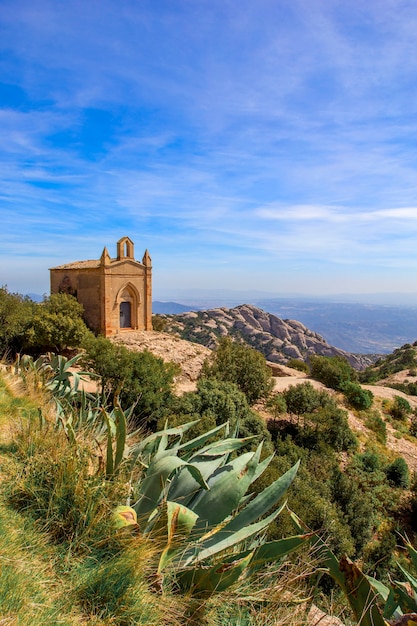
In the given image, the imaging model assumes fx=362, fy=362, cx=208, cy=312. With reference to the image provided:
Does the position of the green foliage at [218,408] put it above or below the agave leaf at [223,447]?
below

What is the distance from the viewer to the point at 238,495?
245 cm

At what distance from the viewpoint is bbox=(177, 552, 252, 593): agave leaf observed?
2.13 metres

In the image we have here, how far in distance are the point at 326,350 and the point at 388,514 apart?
6478 cm

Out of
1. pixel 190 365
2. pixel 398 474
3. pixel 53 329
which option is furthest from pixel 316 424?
pixel 53 329

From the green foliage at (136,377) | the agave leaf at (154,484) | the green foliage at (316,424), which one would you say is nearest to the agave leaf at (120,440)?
the agave leaf at (154,484)

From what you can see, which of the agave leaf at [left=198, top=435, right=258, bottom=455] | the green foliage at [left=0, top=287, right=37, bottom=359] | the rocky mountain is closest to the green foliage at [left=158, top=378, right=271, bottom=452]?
the agave leaf at [left=198, top=435, right=258, bottom=455]

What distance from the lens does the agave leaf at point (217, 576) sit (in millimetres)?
2129

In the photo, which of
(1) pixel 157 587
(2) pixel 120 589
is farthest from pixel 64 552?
(1) pixel 157 587

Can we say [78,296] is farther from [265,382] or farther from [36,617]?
[36,617]

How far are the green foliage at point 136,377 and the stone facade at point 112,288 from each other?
300 inches

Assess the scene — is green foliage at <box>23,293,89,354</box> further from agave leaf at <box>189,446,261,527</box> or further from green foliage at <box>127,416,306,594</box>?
agave leaf at <box>189,446,261,527</box>

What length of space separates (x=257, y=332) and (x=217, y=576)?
224 feet

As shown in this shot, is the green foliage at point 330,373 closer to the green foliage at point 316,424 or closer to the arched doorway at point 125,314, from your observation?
the green foliage at point 316,424

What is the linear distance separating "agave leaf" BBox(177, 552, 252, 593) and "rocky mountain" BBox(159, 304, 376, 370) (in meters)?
47.8
